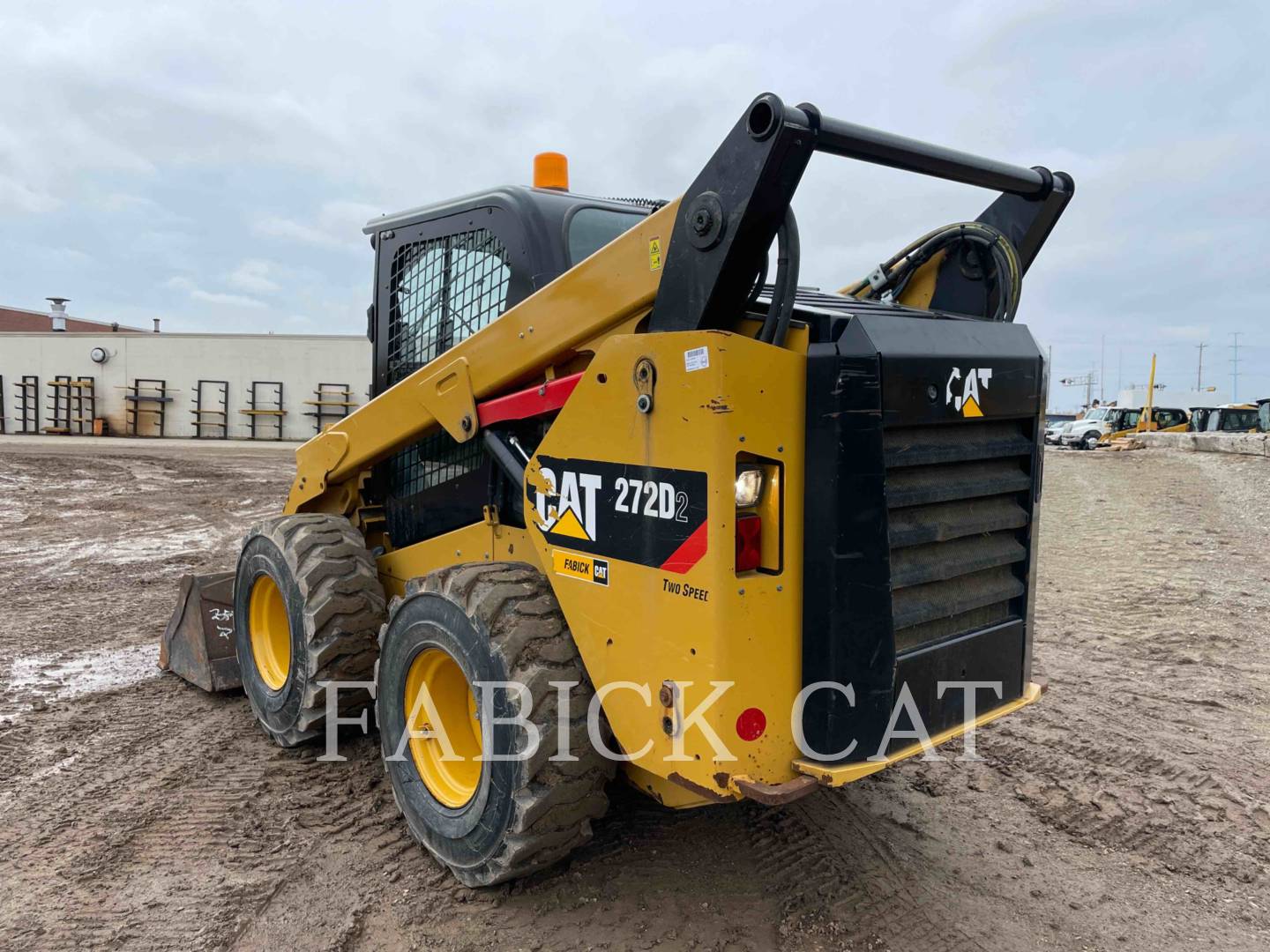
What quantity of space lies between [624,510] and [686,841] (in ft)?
4.66

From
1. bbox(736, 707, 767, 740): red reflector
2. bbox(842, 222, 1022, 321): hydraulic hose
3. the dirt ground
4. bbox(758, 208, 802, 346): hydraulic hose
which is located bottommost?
the dirt ground

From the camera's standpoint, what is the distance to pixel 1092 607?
23.5 ft

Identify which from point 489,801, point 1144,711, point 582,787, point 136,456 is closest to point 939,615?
point 582,787

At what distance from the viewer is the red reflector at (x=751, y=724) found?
91.2 inches

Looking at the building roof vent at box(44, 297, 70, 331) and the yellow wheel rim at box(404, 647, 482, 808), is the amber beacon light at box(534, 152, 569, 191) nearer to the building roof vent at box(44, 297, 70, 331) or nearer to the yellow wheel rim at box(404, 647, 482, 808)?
the yellow wheel rim at box(404, 647, 482, 808)

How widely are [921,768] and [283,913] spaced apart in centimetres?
272

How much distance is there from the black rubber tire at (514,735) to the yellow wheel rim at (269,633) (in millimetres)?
1733

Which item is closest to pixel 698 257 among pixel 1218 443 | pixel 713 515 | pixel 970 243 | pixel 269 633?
pixel 713 515

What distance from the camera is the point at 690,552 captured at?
2.32 metres

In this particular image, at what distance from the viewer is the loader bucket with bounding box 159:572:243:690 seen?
4727 mm

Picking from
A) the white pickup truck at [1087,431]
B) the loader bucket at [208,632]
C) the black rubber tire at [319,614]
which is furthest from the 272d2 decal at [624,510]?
the white pickup truck at [1087,431]

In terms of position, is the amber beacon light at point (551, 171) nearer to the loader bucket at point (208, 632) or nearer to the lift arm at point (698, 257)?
the lift arm at point (698, 257)

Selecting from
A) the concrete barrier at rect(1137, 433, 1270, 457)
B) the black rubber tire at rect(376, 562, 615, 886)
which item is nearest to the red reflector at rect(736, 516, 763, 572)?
the black rubber tire at rect(376, 562, 615, 886)

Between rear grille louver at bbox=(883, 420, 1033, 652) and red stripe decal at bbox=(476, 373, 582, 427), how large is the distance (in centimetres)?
104
